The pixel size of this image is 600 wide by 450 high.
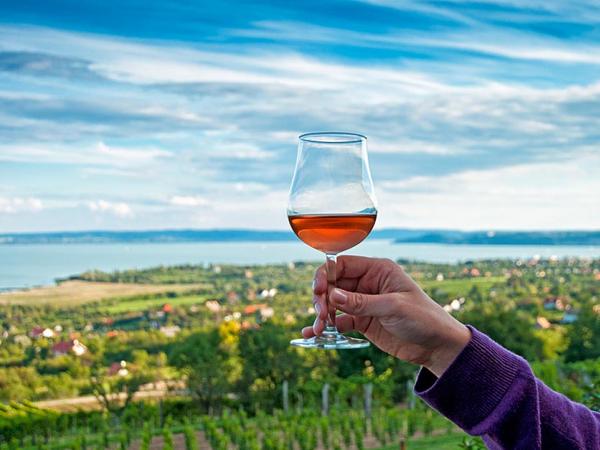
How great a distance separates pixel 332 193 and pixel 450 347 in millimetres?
326

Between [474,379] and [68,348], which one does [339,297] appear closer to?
[474,379]

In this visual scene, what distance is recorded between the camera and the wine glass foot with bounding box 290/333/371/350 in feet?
4.97

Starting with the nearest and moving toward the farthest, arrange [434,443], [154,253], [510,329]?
[434,443]
[510,329]
[154,253]

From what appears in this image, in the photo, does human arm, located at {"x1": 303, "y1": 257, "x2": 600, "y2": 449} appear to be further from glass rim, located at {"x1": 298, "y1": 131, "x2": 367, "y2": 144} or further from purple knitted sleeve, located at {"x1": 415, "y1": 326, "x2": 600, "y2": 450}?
glass rim, located at {"x1": 298, "y1": 131, "x2": 367, "y2": 144}

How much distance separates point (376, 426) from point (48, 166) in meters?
64.5

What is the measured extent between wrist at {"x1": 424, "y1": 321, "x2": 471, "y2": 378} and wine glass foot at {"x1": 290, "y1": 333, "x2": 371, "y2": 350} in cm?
19

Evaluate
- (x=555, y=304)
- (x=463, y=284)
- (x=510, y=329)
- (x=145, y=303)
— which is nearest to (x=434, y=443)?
(x=510, y=329)

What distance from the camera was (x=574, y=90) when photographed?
36875 mm

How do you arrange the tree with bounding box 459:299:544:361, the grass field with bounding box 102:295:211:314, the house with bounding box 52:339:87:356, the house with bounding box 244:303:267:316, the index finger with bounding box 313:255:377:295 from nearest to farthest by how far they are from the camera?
the index finger with bounding box 313:255:377:295
the tree with bounding box 459:299:544:361
the house with bounding box 52:339:87:356
the house with bounding box 244:303:267:316
the grass field with bounding box 102:295:211:314

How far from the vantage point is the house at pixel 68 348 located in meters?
27.1

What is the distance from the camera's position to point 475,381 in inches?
51.2

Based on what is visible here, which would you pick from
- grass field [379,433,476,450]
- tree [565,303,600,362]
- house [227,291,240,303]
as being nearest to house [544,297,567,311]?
tree [565,303,600,362]

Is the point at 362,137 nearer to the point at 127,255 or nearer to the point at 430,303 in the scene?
the point at 430,303

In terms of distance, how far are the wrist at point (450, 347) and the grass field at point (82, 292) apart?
43539 mm
